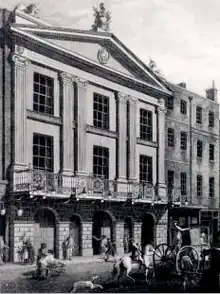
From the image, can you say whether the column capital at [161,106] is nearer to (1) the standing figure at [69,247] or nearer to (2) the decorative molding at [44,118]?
(2) the decorative molding at [44,118]

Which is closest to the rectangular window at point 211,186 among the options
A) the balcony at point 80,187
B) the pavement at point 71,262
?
the balcony at point 80,187

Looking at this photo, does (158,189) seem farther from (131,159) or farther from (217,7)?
(217,7)

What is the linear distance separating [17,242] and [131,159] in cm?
746

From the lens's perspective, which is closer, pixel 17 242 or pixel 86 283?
pixel 86 283

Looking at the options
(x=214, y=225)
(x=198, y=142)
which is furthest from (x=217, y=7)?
(x=214, y=225)

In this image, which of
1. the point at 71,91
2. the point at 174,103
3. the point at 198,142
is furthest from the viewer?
the point at 198,142

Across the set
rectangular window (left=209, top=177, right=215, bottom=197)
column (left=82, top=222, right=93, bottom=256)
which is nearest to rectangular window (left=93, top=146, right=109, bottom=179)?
column (left=82, top=222, right=93, bottom=256)

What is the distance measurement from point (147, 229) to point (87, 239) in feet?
14.3

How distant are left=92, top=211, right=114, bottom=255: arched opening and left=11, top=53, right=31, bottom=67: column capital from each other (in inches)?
277

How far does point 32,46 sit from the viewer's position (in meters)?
18.8

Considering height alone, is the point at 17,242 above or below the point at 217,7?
below

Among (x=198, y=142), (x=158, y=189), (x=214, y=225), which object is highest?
(x=198, y=142)

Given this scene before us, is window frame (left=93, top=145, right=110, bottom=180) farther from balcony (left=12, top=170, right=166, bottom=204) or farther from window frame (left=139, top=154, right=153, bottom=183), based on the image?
window frame (left=139, top=154, right=153, bottom=183)

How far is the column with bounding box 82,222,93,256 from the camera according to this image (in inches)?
794
